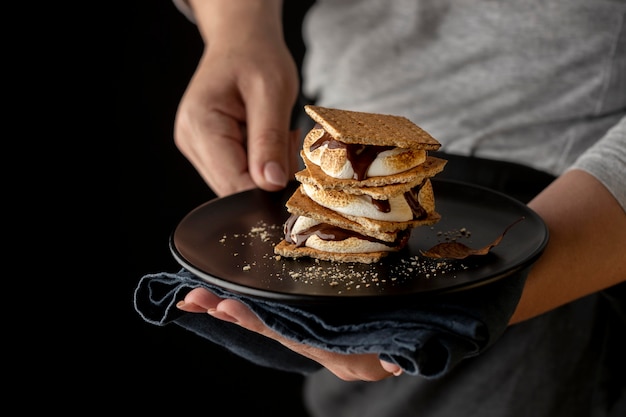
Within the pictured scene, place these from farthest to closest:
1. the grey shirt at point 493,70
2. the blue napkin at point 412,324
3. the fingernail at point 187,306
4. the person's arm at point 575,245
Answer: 1. the grey shirt at point 493,70
2. the person's arm at point 575,245
3. the fingernail at point 187,306
4. the blue napkin at point 412,324

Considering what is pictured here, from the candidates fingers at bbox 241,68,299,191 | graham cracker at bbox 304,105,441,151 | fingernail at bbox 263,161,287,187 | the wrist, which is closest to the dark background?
the wrist

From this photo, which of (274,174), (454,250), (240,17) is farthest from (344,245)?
(240,17)

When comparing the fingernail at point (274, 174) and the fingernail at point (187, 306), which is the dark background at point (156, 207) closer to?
the fingernail at point (274, 174)

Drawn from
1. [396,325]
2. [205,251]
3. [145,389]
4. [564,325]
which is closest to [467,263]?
[396,325]

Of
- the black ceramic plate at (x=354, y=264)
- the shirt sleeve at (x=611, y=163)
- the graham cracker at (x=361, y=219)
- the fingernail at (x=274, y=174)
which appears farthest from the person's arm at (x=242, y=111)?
the shirt sleeve at (x=611, y=163)

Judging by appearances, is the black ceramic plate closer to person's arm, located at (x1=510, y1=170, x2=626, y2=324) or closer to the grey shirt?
person's arm, located at (x1=510, y1=170, x2=626, y2=324)

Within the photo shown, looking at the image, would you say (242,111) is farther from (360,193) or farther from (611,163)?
(611,163)

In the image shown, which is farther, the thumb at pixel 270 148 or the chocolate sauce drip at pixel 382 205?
the thumb at pixel 270 148
